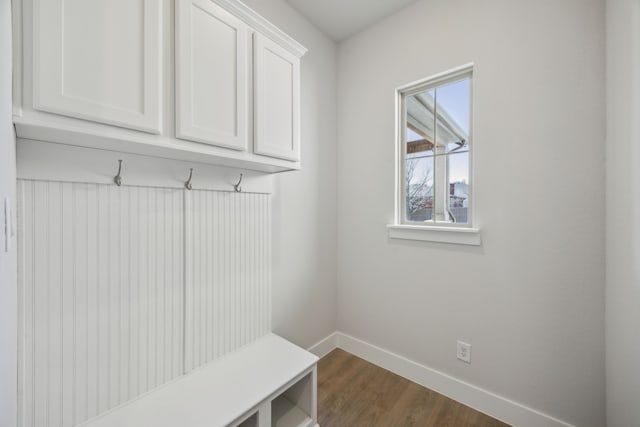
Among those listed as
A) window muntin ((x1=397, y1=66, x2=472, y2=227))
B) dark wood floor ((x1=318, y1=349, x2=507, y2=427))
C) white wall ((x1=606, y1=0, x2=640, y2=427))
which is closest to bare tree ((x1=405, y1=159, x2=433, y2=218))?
window muntin ((x1=397, y1=66, x2=472, y2=227))

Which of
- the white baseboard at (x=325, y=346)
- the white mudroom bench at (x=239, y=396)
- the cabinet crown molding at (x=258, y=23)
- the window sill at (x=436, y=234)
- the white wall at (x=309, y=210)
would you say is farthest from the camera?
the white baseboard at (x=325, y=346)

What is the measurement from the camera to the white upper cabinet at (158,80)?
28.5 inches

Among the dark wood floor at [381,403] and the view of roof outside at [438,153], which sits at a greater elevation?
the view of roof outside at [438,153]

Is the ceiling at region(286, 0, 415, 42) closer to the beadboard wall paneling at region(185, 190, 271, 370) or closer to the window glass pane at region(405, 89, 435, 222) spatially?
the window glass pane at region(405, 89, 435, 222)

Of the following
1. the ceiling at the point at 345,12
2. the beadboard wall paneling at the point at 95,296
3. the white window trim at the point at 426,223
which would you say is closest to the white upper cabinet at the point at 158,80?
the beadboard wall paneling at the point at 95,296

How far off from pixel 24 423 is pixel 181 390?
0.48 m

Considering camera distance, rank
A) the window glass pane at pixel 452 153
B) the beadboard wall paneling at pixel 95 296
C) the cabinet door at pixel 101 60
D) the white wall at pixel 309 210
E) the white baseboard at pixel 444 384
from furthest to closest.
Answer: the white wall at pixel 309 210
the window glass pane at pixel 452 153
the white baseboard at pixel 444 384
the beadboard wall paneling at pixel 95 296
the cabinet door at pixel 101 60

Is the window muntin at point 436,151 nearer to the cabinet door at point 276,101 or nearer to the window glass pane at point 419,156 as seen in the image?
the window glass pane at point 419,156

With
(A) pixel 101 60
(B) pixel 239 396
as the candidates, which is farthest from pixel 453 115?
(B) pixel 239 396

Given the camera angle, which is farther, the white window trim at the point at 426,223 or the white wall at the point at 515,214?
the white window trim at the point at 426,223

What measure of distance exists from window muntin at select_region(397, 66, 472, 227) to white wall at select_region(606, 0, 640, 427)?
2.02ft

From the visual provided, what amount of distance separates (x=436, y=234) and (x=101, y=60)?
1.85 metres

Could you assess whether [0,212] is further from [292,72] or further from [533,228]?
[533,228]

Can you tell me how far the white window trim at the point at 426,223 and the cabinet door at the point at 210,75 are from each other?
48.2 inches
